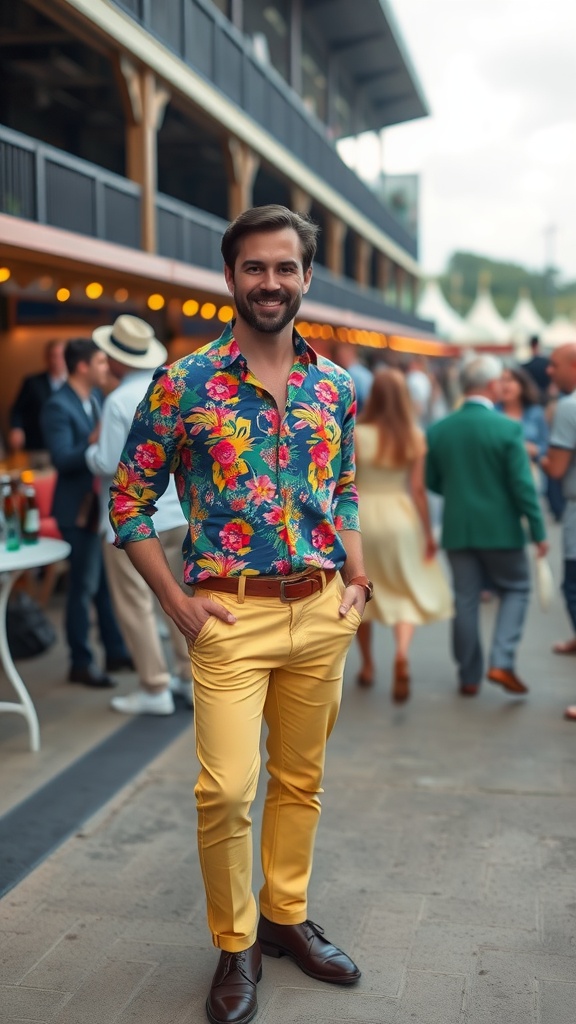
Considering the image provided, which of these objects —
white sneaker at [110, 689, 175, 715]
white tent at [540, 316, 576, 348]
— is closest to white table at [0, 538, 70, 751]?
white sneaker at [110, 689, 175, 715]

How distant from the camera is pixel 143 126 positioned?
43.4ft

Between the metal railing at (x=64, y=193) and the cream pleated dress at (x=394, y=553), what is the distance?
17.3ft

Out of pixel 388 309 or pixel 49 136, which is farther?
pixel 388 309

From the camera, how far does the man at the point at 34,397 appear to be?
9.77m

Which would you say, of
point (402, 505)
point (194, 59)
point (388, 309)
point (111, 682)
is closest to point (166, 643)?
point (111, 682)

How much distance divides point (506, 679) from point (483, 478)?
1.08 metres

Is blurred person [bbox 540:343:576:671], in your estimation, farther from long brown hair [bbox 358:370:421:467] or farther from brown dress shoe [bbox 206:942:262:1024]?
brown dress shoe [bbox 206:942:262:1024]

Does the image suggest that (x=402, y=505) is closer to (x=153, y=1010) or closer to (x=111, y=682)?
(x=111, y=682)

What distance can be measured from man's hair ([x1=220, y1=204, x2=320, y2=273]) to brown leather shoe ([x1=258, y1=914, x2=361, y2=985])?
6.11ft

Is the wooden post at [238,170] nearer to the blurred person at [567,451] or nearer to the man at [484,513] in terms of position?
the man at [484,513]

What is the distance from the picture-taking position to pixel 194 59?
49.3 feet

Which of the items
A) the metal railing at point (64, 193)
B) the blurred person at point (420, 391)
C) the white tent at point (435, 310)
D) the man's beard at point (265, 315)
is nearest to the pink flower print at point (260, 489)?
the man's beard at point (265, 315)

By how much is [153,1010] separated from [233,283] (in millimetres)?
1953

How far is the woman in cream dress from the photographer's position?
6.43 m
